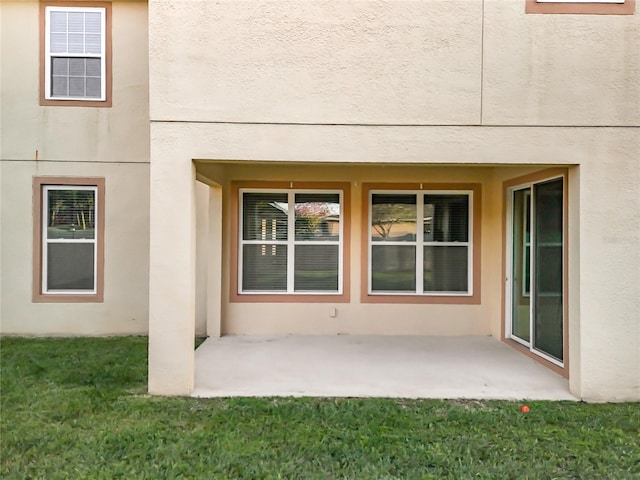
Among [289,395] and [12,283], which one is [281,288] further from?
[12,283]

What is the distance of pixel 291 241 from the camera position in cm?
882

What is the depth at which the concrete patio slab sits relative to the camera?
5574 mm

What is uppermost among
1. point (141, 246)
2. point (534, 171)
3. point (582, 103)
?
point (582, 103)

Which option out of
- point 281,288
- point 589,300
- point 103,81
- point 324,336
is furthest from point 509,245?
point 103,81

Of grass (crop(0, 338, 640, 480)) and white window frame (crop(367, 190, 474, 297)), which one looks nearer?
grass (crop(0, 338, 640, 480))

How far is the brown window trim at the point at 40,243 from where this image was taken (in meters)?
8.77

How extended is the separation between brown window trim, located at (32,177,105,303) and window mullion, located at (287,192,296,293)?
3.74m

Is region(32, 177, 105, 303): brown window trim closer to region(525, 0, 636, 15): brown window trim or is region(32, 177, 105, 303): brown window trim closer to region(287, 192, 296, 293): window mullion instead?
region(287, 192, 296, 293): window mullion

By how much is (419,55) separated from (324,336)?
5.29m

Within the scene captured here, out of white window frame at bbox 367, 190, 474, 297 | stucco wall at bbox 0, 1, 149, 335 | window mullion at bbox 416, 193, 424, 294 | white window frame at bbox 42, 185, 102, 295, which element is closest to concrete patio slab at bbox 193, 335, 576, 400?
white window frame at bbox 367, 190, 474, 297

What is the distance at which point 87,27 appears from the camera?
347 inches

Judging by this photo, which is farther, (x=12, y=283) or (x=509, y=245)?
(x=12, y=283)

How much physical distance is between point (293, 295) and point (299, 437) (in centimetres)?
455

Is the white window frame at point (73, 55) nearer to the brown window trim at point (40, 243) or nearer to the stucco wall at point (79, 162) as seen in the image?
the stucco wall at point (79, 162)
